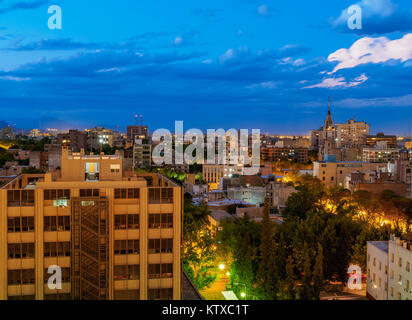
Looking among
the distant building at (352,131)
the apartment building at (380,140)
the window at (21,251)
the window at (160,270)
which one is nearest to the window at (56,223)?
the window at (21,251)

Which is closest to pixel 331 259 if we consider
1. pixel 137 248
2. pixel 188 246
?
pixel 188 246

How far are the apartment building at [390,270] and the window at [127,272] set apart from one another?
649 cm

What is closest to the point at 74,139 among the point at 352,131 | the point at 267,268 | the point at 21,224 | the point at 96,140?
the point at 96,140

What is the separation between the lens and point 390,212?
19.0 metres

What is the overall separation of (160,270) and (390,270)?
256 inches

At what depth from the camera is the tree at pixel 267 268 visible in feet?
35.3

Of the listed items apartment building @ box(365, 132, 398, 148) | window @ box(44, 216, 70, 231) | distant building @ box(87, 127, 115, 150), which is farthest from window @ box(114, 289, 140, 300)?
apartment building @ box(365, 132, 398, 148)

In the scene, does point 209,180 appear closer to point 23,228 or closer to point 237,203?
point 237,203

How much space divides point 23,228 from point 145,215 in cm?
234

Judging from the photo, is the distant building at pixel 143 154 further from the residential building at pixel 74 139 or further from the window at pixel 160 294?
the window at pixel 160 294

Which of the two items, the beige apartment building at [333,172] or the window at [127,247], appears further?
the beige apartment building at [333,172]

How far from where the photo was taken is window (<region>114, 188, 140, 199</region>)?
840 cm

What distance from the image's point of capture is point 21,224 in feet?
26.5
